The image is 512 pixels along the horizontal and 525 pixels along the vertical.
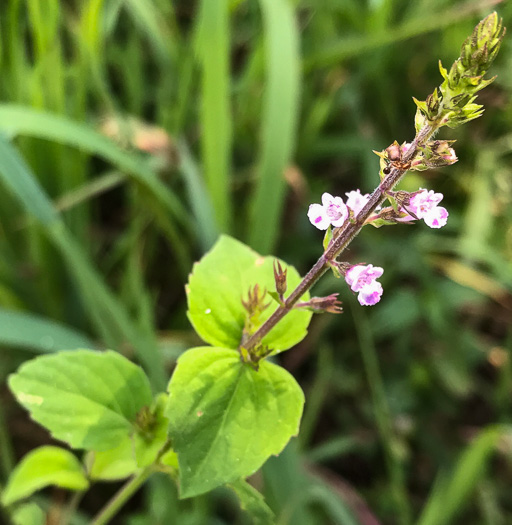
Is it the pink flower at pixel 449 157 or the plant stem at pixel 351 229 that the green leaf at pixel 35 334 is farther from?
the pink flower at pixel 449 157

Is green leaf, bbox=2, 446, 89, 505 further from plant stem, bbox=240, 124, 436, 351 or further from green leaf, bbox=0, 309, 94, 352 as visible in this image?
plant stem, bbox=240, 124, 436, 351

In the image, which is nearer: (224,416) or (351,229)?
(351,229)

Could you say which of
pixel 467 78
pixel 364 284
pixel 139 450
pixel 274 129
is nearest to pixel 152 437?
pixel 139 450

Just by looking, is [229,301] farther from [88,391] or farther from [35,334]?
[35,334]

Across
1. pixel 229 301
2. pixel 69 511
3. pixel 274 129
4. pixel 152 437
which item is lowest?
pixel 69 511

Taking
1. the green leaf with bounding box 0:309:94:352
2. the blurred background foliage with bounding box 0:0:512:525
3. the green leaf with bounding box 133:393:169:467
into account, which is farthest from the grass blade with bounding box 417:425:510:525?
the green leaf with bounding box 0:309:94:352
